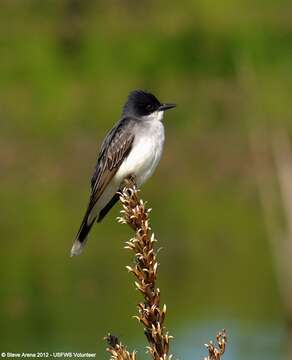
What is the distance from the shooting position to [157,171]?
2950 centimetres

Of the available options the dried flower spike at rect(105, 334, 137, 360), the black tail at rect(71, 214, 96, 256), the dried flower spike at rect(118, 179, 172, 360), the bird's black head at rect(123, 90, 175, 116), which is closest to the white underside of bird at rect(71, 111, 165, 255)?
the black tail at rect(71, 214, 96, 256)

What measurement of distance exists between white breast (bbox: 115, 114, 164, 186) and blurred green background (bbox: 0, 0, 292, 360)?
21.5 feet

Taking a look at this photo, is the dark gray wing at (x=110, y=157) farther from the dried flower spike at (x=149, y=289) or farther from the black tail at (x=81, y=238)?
the dried flower spike at (x=149, y=289)

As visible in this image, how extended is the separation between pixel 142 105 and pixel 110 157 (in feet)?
2.26

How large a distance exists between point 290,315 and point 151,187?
1306 centimetres

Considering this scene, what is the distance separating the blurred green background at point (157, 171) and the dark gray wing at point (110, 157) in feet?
21.5

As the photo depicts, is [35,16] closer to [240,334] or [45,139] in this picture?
[45,139]

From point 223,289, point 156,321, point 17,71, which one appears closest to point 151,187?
point 17,71

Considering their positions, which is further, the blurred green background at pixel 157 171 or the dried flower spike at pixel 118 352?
the blurred green background at pixel 157 171

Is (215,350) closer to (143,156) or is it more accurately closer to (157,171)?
(143,156)

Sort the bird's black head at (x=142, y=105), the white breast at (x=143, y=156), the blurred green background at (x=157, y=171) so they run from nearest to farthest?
the white breast at (x=143, y=156)
the bird's black head at (x=142, y=105)
the blurred green background at (x=157, y=171)

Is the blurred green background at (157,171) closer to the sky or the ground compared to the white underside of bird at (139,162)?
closer to the sky

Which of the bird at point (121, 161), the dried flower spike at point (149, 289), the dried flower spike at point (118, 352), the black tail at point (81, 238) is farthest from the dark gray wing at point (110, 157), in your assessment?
the dried flower spike at point (118, 352)

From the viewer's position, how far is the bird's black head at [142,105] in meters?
8.91
